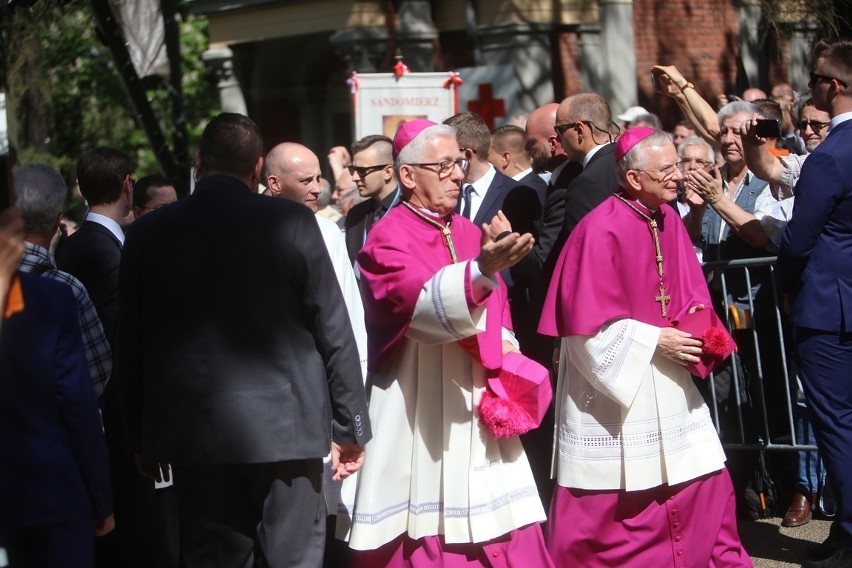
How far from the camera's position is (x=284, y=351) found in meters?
4.49

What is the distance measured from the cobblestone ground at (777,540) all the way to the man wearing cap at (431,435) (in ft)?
5.53

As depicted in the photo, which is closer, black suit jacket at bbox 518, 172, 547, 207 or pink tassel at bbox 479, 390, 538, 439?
pink tassel at bbox 479, 390, 538, 439

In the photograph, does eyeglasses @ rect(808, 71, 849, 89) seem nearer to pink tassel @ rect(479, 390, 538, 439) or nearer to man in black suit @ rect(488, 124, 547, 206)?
pink tassel @ rect(479, 390, 538, 439)

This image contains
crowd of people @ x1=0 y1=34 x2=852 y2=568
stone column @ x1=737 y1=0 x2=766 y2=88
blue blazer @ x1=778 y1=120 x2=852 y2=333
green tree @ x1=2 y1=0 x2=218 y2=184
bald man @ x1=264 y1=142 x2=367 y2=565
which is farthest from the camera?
green tree @ x1=2 y1=0 x2=218 y2=184

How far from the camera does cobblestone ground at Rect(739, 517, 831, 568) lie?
6379mm

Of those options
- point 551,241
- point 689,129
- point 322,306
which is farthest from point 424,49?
point 322,306

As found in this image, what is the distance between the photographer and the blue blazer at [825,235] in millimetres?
5551

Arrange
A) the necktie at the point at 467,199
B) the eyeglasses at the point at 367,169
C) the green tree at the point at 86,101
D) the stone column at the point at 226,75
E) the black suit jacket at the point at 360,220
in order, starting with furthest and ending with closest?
the green tree at the point at 86,101, the stone column at the point at 226,75, the eyeglasses at the point at 367,169, the black suit jacket at the point at 360,220, the necktie at the point at 467,199

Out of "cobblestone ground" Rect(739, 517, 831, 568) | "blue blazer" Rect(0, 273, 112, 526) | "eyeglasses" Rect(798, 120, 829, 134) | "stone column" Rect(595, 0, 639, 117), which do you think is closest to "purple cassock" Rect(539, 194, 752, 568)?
"cobblestone ground" Rect(739, 517, 831, 568)

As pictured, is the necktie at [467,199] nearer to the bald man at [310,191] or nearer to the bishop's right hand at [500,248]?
the bald man at [310,191]

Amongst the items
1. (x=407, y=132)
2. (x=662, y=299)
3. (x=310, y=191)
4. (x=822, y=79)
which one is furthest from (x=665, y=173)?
(x=310, y=191)

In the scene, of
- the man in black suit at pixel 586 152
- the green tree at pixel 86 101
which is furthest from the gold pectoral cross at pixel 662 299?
the green tree at pixel 86 101

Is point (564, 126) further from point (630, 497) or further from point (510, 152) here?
point (630, 497)

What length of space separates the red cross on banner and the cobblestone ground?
219 inches
